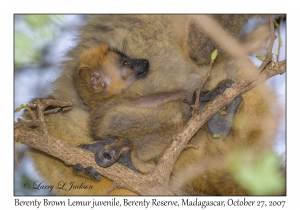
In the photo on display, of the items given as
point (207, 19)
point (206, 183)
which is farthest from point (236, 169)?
point (207, 19)

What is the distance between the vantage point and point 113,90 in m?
4.02

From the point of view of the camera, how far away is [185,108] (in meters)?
3.76

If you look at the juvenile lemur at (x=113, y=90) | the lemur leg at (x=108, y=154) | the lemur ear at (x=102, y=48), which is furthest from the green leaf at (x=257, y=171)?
the lemur ear at (x=102, y=48)

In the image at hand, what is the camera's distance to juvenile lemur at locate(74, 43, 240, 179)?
3.52 metres

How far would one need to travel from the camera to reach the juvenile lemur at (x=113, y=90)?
11.5 feet

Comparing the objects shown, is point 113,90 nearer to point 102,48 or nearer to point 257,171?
point 102,48

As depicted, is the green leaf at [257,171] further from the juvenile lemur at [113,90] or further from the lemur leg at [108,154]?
the lemur leg at [108,154]

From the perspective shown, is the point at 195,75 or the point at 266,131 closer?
the point at 266,131

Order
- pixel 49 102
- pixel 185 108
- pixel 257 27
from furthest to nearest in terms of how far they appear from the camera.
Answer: pixel 257 27, pixel 185 108, pixel 49 102

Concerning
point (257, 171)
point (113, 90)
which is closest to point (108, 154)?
point (113, 90)

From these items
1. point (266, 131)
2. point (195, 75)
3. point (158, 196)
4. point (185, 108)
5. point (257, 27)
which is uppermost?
point (257, 27)

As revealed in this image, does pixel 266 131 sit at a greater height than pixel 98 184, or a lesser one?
greater

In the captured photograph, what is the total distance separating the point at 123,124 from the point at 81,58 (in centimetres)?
87

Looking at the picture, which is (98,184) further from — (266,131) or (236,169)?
(266,131)
